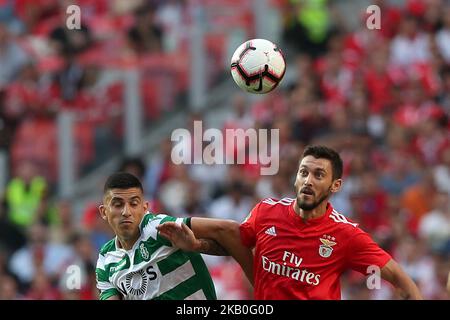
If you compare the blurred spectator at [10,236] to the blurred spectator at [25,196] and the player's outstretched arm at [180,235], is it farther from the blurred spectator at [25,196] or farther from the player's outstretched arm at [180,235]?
the player's outstretched arm at [180,235]

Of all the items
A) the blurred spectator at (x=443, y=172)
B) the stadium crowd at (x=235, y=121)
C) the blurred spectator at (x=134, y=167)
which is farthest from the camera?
the blurred spectator at (x=134, y=167)

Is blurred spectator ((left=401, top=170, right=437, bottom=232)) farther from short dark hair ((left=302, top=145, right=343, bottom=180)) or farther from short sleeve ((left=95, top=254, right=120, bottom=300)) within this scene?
short sleeve ((left=95, top=254, right=120, bottom=300))

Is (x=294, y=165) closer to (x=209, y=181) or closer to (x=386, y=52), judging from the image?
(x=209, y=181)

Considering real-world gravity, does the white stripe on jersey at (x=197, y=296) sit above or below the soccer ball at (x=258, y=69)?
below

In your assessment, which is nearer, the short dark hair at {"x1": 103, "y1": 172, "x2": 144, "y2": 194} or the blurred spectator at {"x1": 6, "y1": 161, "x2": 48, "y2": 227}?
the short dark hair at {"x1": 103, "y1": 172, "x2": 144, "y2": 194}

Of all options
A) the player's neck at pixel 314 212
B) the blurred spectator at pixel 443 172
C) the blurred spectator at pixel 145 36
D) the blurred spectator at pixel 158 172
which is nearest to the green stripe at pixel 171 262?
the player's neck at pixel 314 212

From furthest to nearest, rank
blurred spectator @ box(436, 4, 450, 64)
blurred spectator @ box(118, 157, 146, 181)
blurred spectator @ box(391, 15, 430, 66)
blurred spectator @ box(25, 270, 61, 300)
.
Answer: blurred spectator @ box(391, 15, 430, 66) → blurred spectator @ box(436, 4, 450, 64) → blurred spectator @ box(118, 157, 146, 181) → blurred spectator @ box(25, 270, 61, 300)

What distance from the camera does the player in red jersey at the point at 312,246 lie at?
374 inches

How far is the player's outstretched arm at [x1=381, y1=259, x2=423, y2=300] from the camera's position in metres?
9.29

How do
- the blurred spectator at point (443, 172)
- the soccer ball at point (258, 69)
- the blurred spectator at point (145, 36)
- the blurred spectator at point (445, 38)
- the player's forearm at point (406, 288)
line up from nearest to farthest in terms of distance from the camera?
the player's forearm at point (406, 288), the soccer ball at point (258, 69), the blurred spectator at point (443, 172), the blurred spectator at point (445, 38), the blurred spectator at point (145, 36)

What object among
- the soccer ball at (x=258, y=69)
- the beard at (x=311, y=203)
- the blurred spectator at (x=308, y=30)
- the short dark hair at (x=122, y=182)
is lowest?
the beard at (x=311, y=203)

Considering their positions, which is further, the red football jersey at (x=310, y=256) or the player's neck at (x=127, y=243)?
the player's neck at (x=127, y=243)

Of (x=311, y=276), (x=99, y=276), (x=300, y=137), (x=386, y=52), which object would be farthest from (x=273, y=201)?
(x=386, y=52)

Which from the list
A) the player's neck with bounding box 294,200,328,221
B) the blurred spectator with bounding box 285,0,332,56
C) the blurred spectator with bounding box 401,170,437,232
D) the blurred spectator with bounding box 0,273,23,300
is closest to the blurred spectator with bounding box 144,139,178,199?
the blurred spectator with bounding box 0,273,23,300
